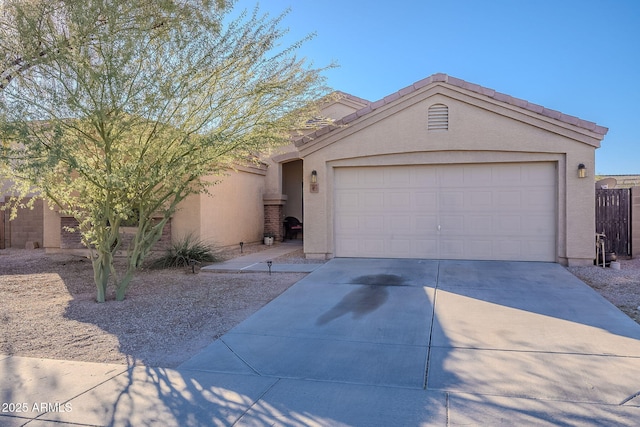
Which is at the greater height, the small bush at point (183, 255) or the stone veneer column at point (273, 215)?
the stone veneer column at point (273, 215)

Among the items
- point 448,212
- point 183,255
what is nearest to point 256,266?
point 183,255

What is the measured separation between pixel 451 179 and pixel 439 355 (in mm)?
7127

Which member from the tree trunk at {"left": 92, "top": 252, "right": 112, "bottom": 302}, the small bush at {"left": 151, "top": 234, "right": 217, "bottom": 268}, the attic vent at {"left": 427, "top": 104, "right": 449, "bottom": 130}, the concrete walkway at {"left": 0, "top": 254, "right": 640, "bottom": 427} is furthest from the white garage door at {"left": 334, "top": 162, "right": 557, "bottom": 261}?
the tree trunk at {"left": 92, "top": 252, "right": 112, "bottom": 302}

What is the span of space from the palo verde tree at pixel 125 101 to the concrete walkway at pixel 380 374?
290cm

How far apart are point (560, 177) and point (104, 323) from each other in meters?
9.95

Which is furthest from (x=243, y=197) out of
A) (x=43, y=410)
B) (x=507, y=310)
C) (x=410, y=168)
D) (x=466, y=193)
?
(x=43, y=410)

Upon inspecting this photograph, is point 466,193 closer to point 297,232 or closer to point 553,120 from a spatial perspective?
point 553,120

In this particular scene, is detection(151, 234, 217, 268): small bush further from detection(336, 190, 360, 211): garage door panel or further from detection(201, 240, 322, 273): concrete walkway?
detection(336, 190, 360, 211): garage door panel

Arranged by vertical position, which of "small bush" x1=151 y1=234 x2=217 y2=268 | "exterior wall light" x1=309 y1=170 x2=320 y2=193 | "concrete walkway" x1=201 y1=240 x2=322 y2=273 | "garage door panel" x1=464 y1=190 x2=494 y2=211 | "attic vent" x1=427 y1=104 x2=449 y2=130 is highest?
"attic vent" x1=427 y1=104 x2=449 y2=130

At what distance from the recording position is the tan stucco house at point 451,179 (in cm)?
1069

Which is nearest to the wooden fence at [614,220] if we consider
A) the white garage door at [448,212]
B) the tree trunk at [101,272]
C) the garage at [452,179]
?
the garage at [452,179]

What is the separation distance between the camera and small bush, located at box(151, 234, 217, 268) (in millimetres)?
12008

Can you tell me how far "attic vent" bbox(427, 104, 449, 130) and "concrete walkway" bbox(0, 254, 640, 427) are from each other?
5.25m

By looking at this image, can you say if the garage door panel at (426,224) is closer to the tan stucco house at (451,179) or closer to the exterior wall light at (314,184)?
the tan stucco house at (451,179)
